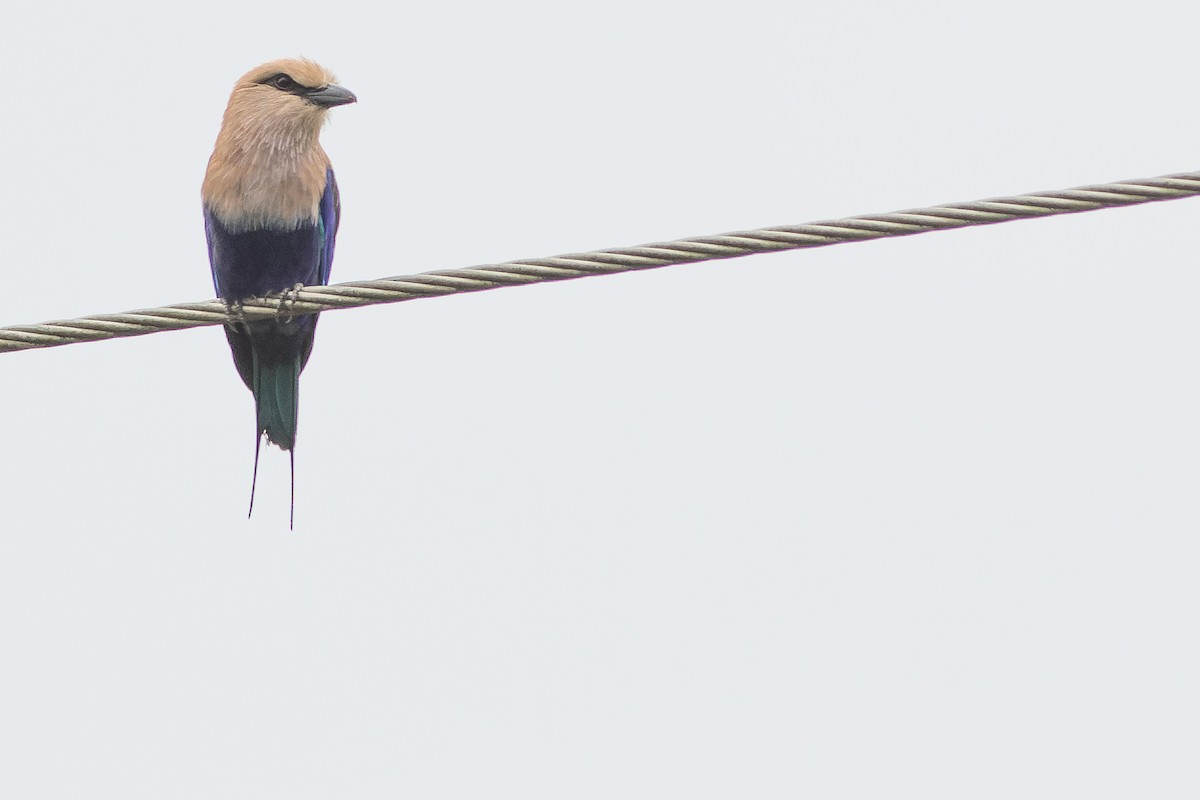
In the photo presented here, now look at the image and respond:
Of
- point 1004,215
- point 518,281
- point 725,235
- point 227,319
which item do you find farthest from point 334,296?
point 1004,215

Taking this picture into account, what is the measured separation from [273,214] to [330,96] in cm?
54

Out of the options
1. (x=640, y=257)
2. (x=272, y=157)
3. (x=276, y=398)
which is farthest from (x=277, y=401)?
(x=640, y=257)

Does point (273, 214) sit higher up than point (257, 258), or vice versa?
point (273, 214)

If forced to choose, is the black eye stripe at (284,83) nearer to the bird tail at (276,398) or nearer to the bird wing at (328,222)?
the bird wing at (328,222)

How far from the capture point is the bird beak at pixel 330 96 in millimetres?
6355

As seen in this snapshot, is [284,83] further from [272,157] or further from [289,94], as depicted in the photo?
[272,157]

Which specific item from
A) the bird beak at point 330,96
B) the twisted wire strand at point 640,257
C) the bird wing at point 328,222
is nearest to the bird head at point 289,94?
the bird beak at point 330,96

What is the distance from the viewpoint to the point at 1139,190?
3.72 metres

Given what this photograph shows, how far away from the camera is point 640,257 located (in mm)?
4008

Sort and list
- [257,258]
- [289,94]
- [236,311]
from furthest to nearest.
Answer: [289,94], [257,258], [236,311]

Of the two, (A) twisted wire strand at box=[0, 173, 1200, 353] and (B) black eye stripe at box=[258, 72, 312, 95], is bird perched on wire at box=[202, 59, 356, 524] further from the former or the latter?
(A) twisted wire strand at box=[0, 173, 1200, 353]

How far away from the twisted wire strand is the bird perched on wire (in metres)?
1.58


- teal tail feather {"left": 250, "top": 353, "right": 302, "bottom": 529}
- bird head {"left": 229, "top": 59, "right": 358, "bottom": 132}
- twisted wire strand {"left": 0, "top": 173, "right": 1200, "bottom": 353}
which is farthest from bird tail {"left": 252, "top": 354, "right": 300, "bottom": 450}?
twisted wire strand {"left": 0, "top": 173, "right": 1200, "bottom": 353}

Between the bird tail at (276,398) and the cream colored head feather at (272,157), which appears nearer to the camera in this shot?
the cream colored head feather at (272,157)
